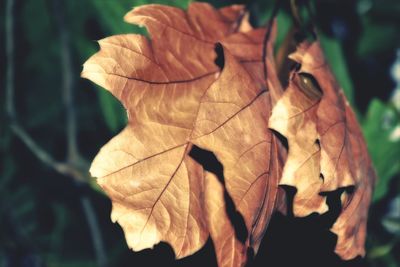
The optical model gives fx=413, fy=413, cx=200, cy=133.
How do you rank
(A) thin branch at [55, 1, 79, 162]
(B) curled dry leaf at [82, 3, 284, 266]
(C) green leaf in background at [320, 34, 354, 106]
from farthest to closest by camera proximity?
(C) green leaf in background at [320, 34, 354, 106] < (A) thin branch at [55, 1, 79, 162] < (B) curled dry leaf at [82, 3, 284, 266]

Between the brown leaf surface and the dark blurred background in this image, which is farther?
the dark blurred background

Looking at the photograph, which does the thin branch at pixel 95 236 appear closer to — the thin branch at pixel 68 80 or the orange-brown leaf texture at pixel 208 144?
the thin branch at pixel 68 80

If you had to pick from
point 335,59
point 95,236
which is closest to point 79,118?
point 95,236

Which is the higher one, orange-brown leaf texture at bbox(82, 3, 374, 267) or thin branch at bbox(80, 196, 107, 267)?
orange-brown leaf texture at bbox(82, 3, 374, 267)

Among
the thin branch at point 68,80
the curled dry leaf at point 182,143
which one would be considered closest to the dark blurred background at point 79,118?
the thin branch at point 68,80

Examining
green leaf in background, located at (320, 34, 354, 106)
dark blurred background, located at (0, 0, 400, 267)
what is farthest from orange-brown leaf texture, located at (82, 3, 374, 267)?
green leaf in background, located at (320, 34, 354, 106)

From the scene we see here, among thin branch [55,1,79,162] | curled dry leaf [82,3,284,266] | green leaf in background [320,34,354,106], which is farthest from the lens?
green leaf in background [320,34,354,106]

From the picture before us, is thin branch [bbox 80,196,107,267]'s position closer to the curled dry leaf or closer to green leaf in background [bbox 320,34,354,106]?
the curled dry leaf

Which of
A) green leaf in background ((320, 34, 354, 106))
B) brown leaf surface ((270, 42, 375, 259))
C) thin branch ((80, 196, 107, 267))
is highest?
brown leaf surface ((270, 42, 375, 259))
